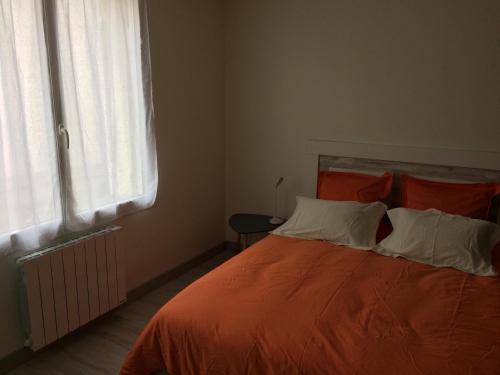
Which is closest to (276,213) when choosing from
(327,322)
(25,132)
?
(327,322)

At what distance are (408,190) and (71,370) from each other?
2324mm

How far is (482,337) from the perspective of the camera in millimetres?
1680

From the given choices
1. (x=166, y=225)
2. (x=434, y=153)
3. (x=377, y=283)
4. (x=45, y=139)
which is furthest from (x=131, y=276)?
(x=434, y=153)

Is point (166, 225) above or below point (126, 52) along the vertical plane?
below

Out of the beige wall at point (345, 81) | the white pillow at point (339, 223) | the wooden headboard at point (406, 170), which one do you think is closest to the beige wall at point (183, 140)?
the beige wall at point (345, 81)

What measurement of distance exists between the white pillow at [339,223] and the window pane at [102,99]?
1.12 meters

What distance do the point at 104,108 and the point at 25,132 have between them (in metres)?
0.50

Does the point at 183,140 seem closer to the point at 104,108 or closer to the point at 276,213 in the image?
the point at 104,108

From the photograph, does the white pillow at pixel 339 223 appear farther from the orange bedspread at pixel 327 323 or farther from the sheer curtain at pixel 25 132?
the sheer curtain at pixel 25 132

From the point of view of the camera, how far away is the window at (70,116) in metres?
1.97

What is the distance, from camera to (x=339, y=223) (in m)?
2.70

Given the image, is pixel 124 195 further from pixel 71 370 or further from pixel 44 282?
pixel 71 370

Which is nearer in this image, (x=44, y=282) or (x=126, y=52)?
(x=44, y=282)

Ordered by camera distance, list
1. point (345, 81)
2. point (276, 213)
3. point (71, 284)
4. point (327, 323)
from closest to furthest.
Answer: point (327, 323) → point (71, 284) → point (345, 81) → point (276, 213)
